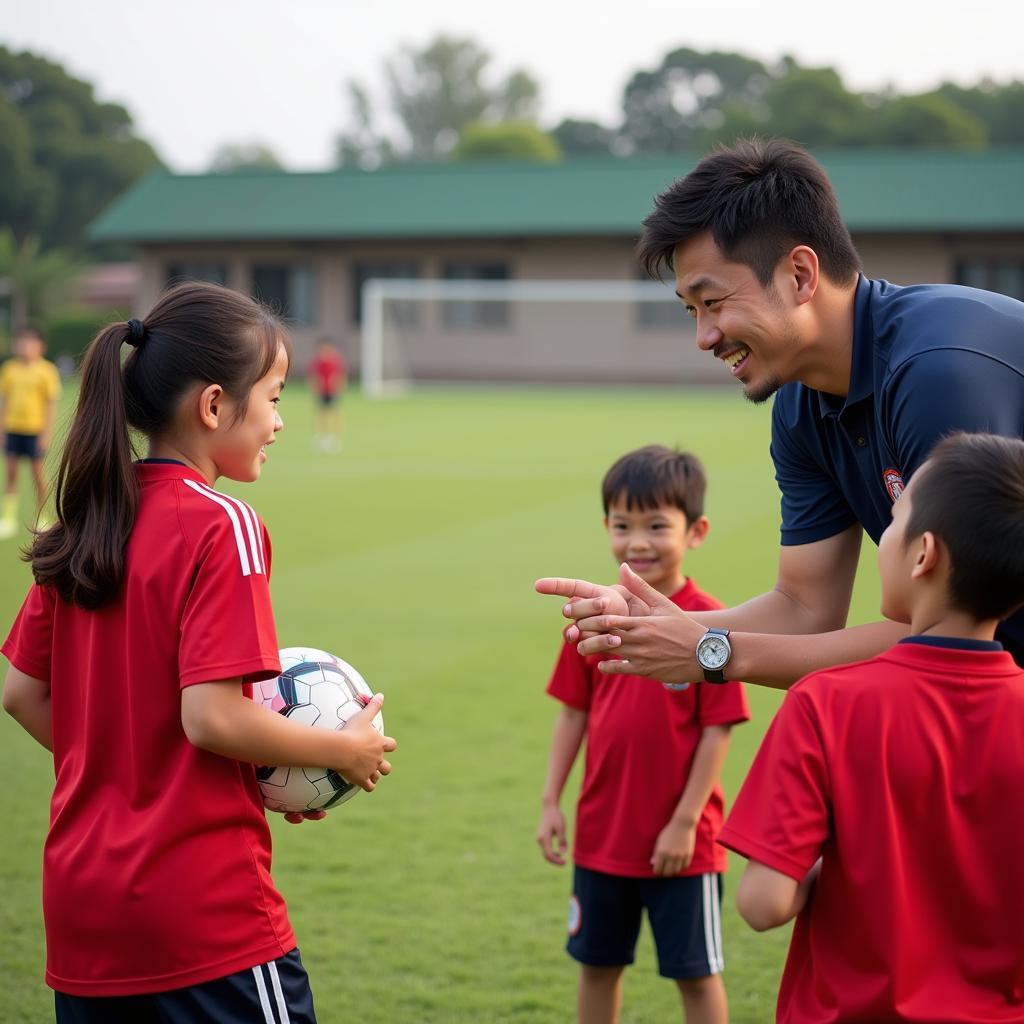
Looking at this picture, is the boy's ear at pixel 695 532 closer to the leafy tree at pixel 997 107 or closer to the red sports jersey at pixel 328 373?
the red sports jersey at pixel 328 373

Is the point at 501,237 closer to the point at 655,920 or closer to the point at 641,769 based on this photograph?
the point at 641,769

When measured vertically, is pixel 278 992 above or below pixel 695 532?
below

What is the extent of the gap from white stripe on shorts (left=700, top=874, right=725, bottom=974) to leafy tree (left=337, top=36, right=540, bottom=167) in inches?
3584

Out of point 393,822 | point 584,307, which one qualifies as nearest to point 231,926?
point 393,822

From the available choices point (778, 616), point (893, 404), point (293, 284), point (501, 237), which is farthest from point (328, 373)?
point (293, 284)

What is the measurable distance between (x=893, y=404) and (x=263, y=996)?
5.60 ft

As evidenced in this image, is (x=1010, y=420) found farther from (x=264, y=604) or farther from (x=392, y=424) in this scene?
(x=392, y=424)

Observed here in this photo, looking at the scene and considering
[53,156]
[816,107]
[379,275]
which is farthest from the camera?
[53,156]

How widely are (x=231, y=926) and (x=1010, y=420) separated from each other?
177cm

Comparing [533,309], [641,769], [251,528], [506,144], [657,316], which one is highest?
[506,144]

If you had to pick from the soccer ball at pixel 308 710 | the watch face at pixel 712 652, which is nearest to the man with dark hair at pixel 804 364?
the watch face at pixel 712 652

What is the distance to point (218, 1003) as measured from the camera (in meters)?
2.52

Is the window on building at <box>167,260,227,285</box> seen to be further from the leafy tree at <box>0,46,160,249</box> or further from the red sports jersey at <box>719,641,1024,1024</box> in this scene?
the red sports jersey at <box>719,641,1024,1024</box>

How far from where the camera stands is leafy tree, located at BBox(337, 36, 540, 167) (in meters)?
91.0
